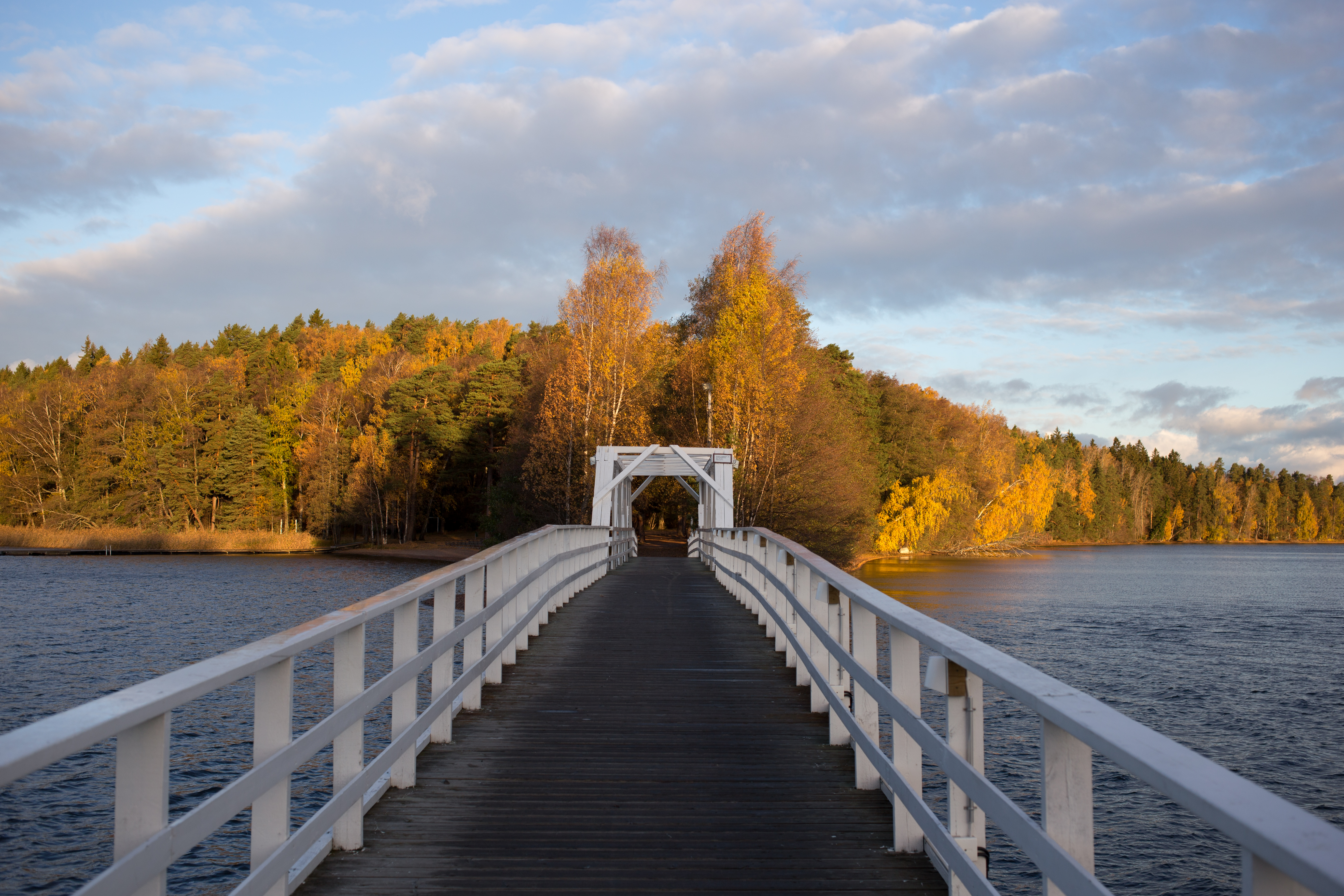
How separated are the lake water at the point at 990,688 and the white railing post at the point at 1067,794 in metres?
7.31

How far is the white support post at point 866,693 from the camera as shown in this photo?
166 inches

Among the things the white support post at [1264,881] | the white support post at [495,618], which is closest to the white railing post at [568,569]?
the white support post at [495,618]

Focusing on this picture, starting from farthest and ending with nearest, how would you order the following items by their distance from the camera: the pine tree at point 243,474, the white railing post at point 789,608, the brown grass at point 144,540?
the pine tree at point 243,474, the brown grass at point 144,540, the white railing post at point 789,608

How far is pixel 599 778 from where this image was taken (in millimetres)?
4754

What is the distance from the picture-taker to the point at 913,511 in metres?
54.1

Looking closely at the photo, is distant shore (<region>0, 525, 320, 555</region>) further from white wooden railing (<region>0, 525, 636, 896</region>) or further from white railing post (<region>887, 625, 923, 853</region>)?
white railing post (<region>887, 625, 923, 853</region>)

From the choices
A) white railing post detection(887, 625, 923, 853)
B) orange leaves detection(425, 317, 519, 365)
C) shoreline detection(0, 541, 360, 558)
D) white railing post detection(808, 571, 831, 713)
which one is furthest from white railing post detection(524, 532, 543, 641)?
orange leaves detection(425, 317, 519, 365)

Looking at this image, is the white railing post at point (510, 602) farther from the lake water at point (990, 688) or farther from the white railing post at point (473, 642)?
the lake water at point (990, 688)

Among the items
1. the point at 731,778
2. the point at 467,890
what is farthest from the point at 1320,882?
the point at 731,778

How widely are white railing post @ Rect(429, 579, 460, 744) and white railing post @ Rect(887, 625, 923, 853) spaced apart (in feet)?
7.64

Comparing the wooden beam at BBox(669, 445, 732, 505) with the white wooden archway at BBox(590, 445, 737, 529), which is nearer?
the white wooden archway at BBox(590, 445, 737, 529)

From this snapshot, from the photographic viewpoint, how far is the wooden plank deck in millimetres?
3490

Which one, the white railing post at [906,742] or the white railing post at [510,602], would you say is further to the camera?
the white railing post at [510,602]

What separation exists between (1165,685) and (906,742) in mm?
16939
